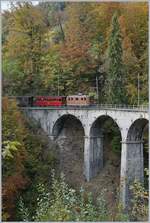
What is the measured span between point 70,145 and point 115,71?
6.31 metres

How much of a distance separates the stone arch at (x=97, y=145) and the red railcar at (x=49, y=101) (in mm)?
4244

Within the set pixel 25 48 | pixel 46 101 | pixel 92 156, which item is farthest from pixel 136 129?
pixel 25 48

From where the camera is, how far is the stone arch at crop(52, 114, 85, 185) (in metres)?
34.4

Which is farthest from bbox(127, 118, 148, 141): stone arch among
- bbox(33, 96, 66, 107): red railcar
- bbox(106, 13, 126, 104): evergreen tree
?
bbox(33, 96, 66, 107): red railcar

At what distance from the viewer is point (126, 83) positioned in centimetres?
3819

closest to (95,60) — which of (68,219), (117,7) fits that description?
(117,7)

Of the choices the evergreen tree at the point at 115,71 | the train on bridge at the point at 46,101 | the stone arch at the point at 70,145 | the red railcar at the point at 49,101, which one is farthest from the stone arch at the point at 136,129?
the red railcar at the point at 49,101

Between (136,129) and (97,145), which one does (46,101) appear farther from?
(136,129)

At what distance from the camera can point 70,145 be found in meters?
36.0

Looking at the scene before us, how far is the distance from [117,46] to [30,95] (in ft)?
27.5

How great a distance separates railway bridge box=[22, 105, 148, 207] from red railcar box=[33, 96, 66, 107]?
1.17m

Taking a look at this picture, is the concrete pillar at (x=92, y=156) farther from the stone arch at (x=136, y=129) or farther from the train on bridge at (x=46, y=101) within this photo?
the stone arch at (x=136, y=129)

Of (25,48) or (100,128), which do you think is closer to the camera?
(100,128)

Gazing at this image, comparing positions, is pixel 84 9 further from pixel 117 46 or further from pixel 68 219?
pixel 68 219
